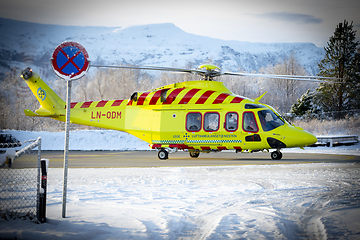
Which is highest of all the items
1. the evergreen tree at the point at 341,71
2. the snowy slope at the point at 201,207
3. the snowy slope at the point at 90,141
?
the evergreen tree at the point at 341,71

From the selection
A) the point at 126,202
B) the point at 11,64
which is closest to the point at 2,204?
the point at 126,202

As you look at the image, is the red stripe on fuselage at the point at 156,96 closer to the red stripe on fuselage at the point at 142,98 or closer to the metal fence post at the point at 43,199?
the red stripe on fuselage at the point at 142,98

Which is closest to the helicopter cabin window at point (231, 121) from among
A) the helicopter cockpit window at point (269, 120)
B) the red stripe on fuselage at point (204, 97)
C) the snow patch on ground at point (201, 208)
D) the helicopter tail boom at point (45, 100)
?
the helicopter cockpit window at point (269, 120)

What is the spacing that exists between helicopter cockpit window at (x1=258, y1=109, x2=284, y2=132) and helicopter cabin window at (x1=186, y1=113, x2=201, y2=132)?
2823 millimetres

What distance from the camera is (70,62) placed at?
17.3 feet

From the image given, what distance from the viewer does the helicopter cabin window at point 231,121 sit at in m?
14.5

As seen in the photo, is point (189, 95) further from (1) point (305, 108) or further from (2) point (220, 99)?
(1) point (305, 108)

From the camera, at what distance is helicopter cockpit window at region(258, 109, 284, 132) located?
14250 millimetres

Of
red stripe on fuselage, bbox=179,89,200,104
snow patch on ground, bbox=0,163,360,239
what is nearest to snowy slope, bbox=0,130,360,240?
snow patch on ground, bbox=0,163,360,239

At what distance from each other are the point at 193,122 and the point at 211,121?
34.2 inches

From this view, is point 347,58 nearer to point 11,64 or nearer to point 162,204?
point 162,204

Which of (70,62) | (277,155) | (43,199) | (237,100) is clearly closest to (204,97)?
(237,100)

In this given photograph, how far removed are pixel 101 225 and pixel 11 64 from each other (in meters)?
121

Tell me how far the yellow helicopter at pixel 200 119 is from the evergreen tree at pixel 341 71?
29144mm
